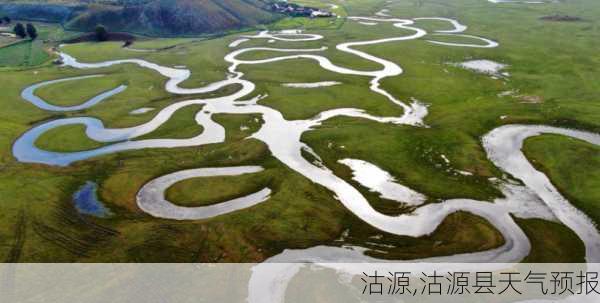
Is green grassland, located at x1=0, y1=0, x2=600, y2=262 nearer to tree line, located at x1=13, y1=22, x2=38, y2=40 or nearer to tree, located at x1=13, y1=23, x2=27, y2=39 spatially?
tree line, located at x1=13, y1=22, x2=38, y2=40

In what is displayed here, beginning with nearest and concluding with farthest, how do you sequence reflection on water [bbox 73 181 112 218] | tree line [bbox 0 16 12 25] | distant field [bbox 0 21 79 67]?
reflection on water [bbox 73 181 112 218]
distant field [bbox 0 21 79 67]
tree line [bbox 0 16 12 25]

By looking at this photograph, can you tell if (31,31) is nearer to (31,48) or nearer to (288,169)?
(31,48)

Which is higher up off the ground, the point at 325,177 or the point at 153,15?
the point at 153,15

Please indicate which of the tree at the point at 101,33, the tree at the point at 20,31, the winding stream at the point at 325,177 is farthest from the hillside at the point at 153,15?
the winding stream at the point at 325,177

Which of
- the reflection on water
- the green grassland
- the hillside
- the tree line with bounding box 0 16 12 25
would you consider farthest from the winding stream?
the tree line with bounding box 0 16 12 25

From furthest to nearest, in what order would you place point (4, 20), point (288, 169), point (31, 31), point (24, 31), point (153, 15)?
point (4, 20) → point (153, 15) → point (24, 31) → point (31, 31) → point (288, 169)

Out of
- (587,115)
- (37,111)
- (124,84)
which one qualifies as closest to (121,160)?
(37,111)

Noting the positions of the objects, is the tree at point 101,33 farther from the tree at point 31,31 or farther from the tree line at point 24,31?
the tree line at point 24,31

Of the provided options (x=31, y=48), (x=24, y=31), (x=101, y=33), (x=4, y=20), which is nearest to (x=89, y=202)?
(x=31, y=48)
